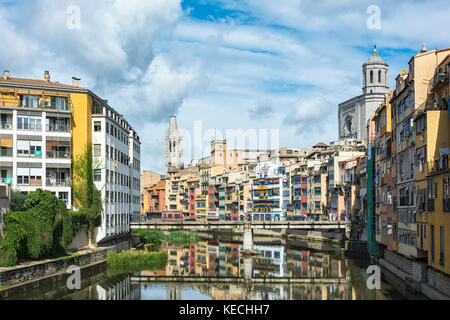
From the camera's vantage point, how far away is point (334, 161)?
97125 mm

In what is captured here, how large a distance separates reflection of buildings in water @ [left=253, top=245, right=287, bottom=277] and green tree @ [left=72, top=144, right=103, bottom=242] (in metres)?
17.8

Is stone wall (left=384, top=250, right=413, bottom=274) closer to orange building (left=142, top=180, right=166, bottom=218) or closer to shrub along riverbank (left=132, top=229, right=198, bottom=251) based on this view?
shrub along riverbank (left=132, top=229, right=198, bottom=251)

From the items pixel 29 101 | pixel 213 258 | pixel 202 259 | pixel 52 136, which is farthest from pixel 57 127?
pixel 213 258

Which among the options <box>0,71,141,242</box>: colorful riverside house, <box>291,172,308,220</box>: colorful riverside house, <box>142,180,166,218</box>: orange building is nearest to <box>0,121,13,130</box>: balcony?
<box>0,71,141,242</box>: colorful riverside house

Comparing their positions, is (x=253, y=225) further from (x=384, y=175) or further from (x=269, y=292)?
(x=269, y=292)

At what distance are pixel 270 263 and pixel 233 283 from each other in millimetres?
16180

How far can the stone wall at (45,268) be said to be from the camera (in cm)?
4019

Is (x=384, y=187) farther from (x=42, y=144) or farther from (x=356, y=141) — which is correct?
(x=356, y=141)

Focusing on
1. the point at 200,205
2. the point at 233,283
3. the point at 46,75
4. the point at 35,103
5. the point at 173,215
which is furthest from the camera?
the point at 173,215

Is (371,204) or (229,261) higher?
(371,204)

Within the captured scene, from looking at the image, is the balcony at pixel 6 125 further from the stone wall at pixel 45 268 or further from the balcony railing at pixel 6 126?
the stone wall at pixel 45 268

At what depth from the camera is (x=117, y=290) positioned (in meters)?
45.5
